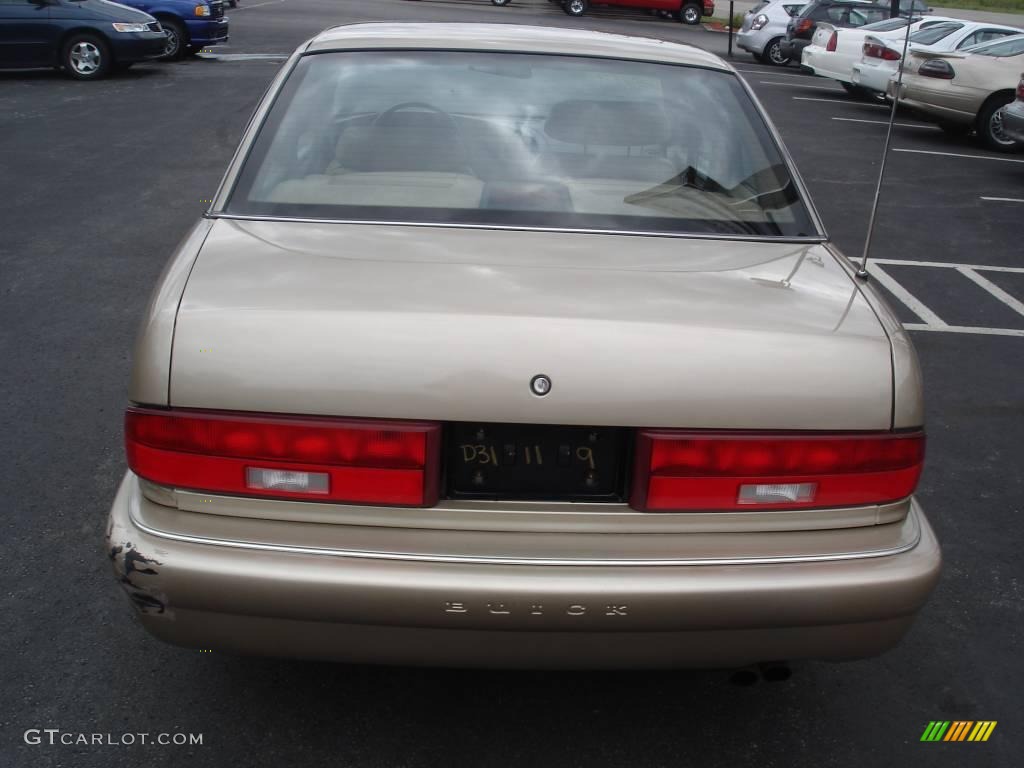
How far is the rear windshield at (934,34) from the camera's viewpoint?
49.3 ft

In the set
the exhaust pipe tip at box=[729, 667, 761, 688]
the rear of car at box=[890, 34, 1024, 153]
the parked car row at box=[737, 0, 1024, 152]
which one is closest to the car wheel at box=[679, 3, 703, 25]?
the parked car row at box=[737, 0, 1024, 152]

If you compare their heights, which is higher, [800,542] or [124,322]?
[800,542]

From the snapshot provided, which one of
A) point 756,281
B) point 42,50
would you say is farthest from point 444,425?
point 42,50

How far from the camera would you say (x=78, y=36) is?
15203 mm

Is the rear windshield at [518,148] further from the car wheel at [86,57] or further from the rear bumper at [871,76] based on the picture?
the rear bumper at [871,76]

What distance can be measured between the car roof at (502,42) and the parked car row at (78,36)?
42.9ft

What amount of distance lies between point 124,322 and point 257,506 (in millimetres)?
4005

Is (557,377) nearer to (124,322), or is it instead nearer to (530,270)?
(530,270)

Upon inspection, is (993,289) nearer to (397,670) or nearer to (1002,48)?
(397,670)

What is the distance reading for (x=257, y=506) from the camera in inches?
90.8

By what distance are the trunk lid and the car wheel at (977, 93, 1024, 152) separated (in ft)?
42.5

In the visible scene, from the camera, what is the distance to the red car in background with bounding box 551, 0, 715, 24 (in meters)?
31.9

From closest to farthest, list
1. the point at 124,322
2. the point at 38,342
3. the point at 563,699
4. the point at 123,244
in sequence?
1. the point at 563,699
2. the point at 38,342
3. the point at 124,322
4. the point at 123,244

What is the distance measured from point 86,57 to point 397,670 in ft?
47.7
